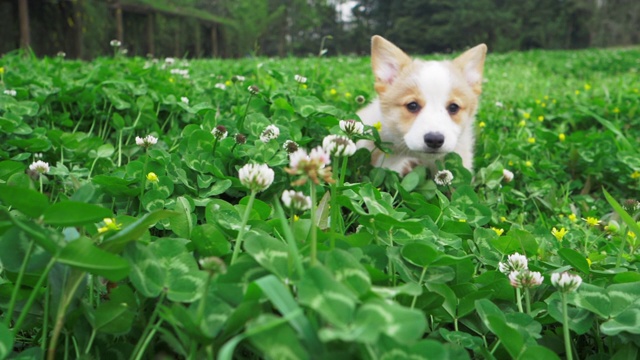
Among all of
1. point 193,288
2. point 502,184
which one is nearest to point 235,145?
point 193,288

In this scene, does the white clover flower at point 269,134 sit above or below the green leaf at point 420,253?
above

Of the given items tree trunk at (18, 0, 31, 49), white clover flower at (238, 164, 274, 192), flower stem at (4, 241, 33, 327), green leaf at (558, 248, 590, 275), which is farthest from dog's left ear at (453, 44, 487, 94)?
tree trunk at (18, 0, 31, 49)

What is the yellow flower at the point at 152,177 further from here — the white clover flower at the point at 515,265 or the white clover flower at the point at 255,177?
the white clover flower at the point at 515,265

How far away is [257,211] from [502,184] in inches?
58.2

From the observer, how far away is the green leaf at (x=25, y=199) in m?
0.82

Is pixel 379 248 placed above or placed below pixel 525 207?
above

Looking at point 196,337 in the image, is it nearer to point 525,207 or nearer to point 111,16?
point 525,207

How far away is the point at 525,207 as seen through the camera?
241 cm

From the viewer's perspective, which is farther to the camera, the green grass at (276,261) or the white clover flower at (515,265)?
the white clover flower at (515,265)

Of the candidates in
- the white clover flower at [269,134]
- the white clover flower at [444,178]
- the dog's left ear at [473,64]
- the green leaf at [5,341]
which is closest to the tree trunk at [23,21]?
the dog's left ear at [473,64]

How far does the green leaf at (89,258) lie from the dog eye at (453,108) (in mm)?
2054

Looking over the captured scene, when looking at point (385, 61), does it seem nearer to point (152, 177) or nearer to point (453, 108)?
point (453, 108)

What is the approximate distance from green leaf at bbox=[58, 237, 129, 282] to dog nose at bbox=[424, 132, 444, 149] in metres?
1.73

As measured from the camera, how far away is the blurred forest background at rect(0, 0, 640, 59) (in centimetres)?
1359
